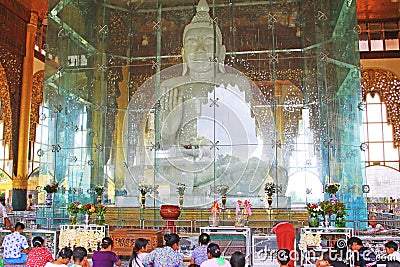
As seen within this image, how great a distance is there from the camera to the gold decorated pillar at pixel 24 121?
15.3 meters

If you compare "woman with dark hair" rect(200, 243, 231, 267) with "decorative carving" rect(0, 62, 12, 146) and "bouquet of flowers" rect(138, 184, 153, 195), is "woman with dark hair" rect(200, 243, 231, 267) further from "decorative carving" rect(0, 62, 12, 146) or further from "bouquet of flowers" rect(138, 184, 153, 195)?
"decorative carving" rect(0, 62, 12, 146)

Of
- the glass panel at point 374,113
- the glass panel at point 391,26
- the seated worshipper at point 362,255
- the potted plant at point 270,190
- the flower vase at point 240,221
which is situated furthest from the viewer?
the glass panel at point 374,113

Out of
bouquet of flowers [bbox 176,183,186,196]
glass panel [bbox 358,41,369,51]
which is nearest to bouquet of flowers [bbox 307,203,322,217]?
bouquet of flowers [bbox 176,183,186,196]

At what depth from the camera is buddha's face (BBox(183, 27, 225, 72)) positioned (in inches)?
401

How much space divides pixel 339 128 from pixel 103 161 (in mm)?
5036

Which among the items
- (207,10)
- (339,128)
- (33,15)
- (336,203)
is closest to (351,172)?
(339,128)

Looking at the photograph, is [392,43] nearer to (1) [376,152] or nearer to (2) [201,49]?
(1) [376,152]

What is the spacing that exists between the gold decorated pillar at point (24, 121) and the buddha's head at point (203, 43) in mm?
7808

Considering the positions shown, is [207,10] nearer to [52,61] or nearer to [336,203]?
[52,61]

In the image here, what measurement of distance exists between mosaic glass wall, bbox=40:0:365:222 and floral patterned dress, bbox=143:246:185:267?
5.63 metres

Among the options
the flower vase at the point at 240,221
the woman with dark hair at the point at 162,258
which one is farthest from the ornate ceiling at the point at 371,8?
the woman with dark hair at the point at 162,258

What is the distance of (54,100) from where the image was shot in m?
9.97

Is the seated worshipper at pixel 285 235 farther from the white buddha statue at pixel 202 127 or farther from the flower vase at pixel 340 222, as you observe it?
the white buddha statue at pixel 202 127

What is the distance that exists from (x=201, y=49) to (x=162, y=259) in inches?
Result: 270
